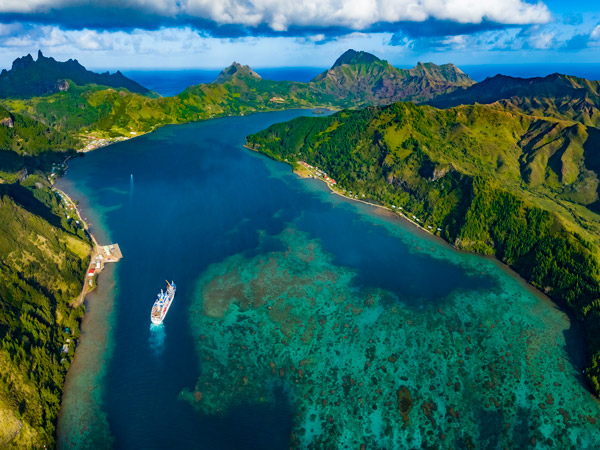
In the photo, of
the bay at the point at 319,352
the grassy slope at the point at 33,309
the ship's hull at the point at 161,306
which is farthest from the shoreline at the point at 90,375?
the ship's hull at the point at 161,306

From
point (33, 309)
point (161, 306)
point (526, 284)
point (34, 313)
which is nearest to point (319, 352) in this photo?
point (161, 306)

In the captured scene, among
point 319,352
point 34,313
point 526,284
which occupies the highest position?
point 34,313

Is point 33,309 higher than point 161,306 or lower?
higher

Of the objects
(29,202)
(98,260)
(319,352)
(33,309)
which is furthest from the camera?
(29,202)

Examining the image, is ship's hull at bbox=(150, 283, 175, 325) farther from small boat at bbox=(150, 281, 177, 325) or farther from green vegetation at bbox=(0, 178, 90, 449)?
green vegetation at bbox=(0, 178, 90, 449)

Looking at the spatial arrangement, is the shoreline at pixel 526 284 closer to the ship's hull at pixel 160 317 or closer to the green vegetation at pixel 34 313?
the ship's hull at pixel 160 317

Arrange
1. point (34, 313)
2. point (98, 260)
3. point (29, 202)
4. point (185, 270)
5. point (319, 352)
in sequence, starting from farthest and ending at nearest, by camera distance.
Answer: point (29, 202)
point (98, 260)
point (185, 270)
point (319, 352)
point (34, 313)

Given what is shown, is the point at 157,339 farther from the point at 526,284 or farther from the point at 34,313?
the point at 526,284
